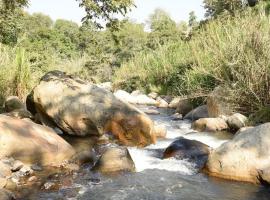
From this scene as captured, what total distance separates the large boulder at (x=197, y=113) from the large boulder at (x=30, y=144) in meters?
Result: 5.16

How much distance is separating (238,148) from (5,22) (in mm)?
6793

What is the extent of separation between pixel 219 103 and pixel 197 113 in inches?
51.9

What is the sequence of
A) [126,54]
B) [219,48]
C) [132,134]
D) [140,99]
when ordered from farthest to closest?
[126,54] → [140,99] → [219,48] → [132,134]

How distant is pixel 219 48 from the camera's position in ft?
33.7

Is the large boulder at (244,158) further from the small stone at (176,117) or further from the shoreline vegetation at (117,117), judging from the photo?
the small stone at (176,117)

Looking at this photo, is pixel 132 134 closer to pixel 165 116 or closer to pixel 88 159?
pixel 88 159

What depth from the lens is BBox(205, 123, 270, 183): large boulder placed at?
5949 millimetres

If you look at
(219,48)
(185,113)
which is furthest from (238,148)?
(185,113)

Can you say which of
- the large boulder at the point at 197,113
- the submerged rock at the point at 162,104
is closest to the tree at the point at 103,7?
the large boulder at the point at 197,113

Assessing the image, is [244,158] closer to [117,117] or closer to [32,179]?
[32,179]

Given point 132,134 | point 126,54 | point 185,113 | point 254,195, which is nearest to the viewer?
point 254,195

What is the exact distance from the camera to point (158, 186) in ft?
18.8

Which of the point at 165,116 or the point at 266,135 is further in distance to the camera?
the point at 165,116

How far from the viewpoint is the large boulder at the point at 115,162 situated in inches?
249
